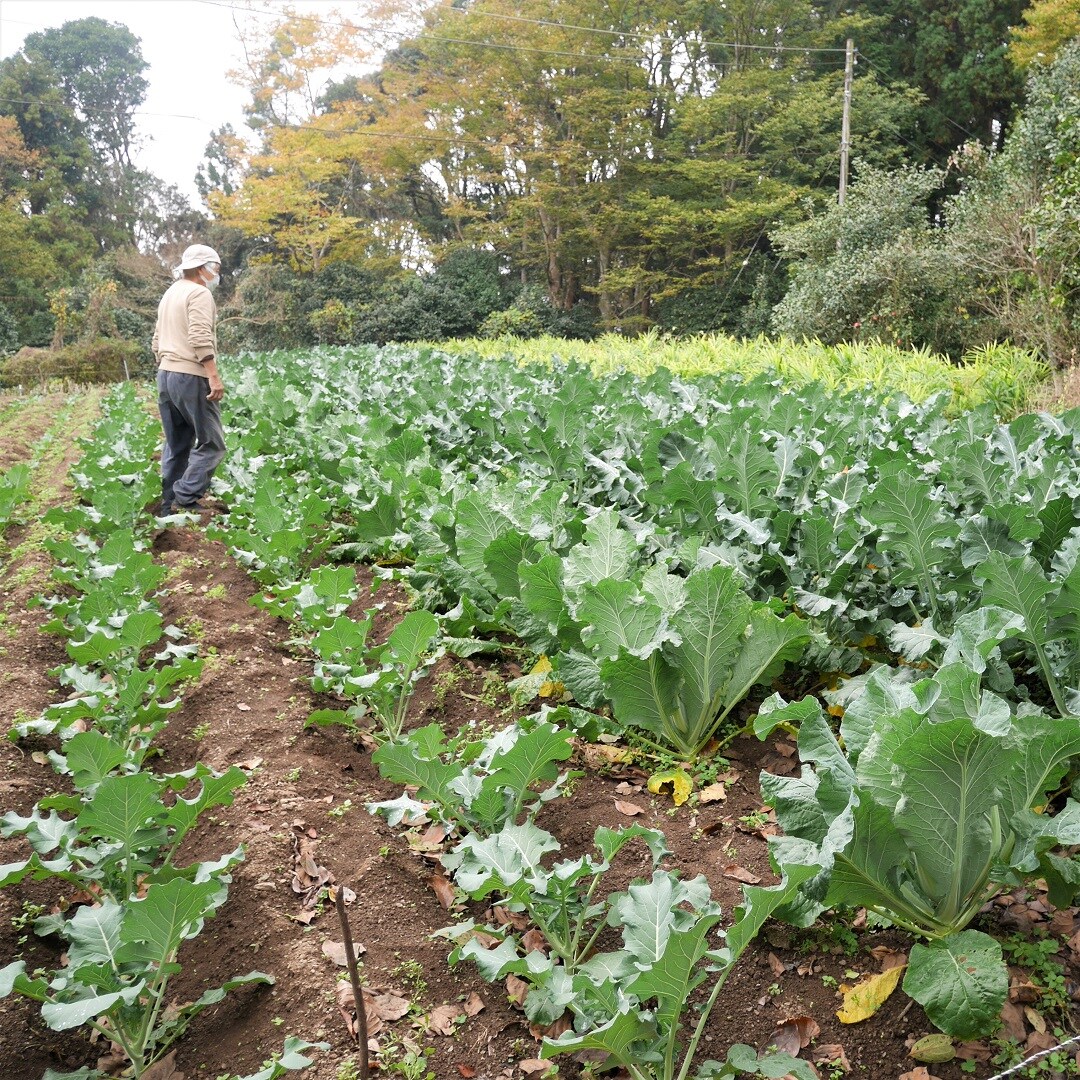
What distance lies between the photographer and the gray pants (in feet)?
23.1

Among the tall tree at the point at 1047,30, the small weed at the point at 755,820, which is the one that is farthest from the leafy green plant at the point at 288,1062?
the tall tree at the point at 1047,30

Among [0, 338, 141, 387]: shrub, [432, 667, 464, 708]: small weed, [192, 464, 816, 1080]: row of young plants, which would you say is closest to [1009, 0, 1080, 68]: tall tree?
[432, 667, 464, 708]: small weed

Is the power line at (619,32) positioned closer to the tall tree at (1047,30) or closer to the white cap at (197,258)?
the tall tree at (1047,30)

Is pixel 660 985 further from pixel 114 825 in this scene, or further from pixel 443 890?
pixel 114 825

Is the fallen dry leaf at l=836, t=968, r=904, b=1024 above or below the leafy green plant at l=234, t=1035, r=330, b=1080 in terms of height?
below

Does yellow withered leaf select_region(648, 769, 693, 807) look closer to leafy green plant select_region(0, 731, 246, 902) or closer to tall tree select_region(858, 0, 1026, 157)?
leafy green plant select_region(0, 731, 246, 902)

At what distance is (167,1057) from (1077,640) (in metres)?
2.68

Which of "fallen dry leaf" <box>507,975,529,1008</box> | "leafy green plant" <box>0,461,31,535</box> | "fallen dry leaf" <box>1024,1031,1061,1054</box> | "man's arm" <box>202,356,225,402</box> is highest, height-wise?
"man's arm" <box>202,356,225,402</box>

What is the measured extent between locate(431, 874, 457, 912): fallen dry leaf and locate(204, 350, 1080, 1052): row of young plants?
1.53ft

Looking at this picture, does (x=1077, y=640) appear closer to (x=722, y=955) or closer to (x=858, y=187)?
(x=722, y=955)

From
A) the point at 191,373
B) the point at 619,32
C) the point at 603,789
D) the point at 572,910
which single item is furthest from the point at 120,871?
the point at 619,32

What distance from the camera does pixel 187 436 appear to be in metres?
7.45

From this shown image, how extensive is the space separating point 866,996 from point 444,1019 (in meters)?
0.99

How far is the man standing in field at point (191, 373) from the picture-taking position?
22.6 ft
